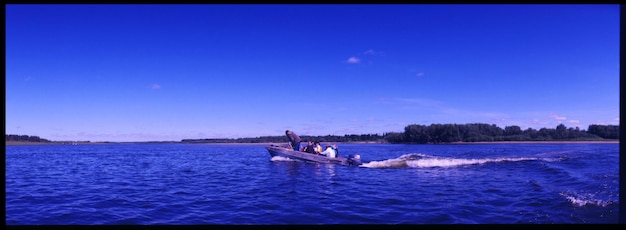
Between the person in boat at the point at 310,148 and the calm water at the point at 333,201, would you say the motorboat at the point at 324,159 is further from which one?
the calm water at the point at 333,201

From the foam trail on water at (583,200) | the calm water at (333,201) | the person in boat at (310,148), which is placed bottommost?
the calm water at (333,201)

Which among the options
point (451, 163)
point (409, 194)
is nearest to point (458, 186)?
point (409, 194)

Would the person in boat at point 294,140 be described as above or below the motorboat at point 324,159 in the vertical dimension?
above

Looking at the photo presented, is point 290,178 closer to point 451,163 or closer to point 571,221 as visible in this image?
point 571,221

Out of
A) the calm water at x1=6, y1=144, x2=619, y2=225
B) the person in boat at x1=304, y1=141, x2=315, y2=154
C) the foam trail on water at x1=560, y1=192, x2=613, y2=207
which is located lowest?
the calm water at x1=6, y1=144, x2=619, y2=225

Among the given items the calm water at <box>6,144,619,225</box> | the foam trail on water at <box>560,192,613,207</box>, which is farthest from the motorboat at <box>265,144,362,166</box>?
the foam trail on water at <box>560,192,613,207</box>

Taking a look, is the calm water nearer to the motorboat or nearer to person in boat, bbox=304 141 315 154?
the motorboat

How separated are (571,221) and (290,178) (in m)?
10.3

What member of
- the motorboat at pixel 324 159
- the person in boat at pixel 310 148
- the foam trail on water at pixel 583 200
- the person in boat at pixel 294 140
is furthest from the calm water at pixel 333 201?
the person in boat at pixel 294 140

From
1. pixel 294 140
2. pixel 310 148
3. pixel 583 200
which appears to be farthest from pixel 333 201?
pixel 294 140

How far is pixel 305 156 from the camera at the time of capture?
2119 cm

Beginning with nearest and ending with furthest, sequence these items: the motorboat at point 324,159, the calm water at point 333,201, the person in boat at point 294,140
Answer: the calm water at point 333,201, the motorboat at point 324,159, the person in boat at point 294,140

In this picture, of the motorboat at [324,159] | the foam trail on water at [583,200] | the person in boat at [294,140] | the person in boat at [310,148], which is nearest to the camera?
the foam trail on water at [583,200]

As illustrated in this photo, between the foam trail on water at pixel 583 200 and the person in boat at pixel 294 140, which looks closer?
the foam trail on water at pixel 583 200
